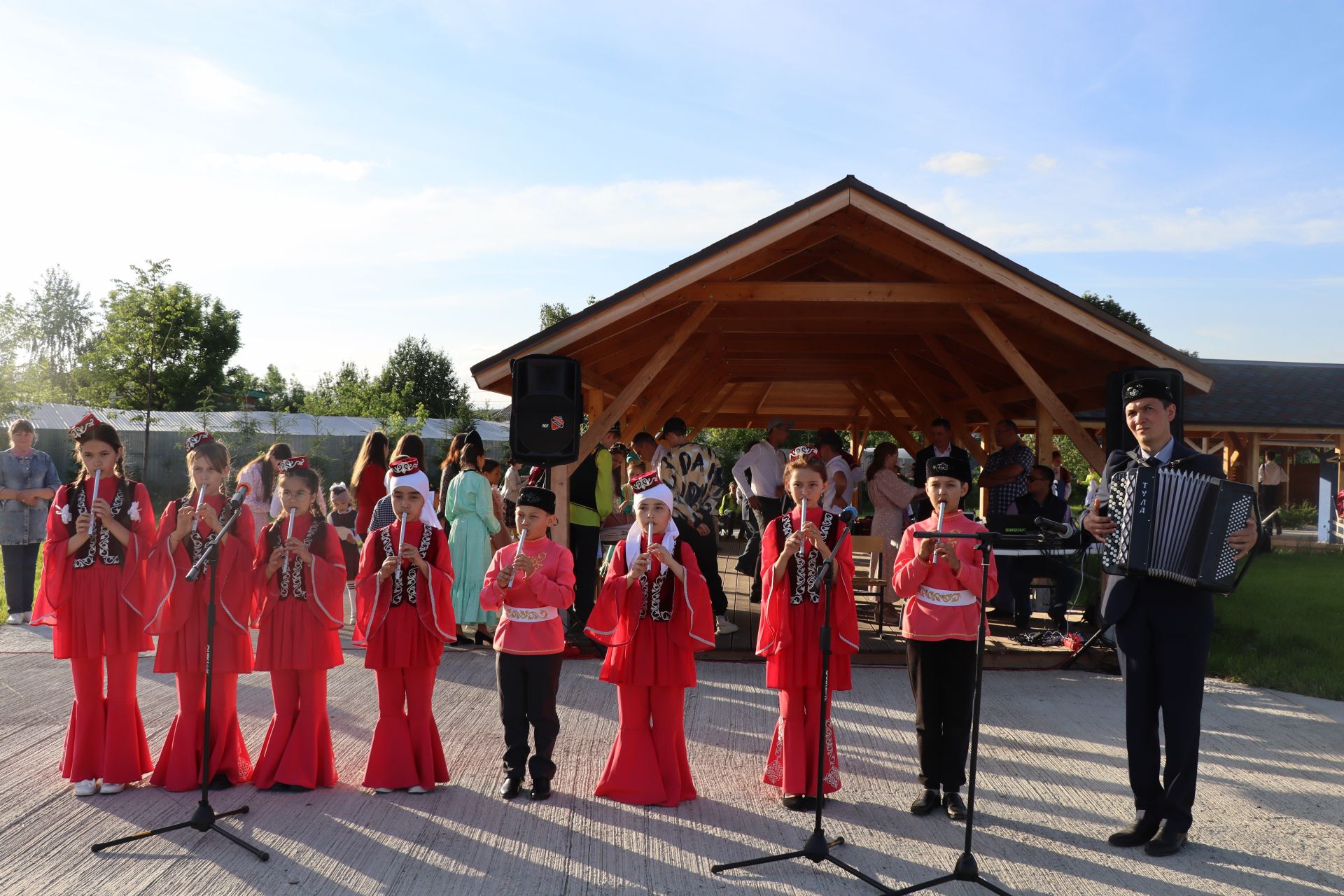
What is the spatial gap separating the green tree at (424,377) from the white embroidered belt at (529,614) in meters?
55.8

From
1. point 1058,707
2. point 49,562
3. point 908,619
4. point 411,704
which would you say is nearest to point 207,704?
point 411,704

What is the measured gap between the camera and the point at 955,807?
4.58 meters

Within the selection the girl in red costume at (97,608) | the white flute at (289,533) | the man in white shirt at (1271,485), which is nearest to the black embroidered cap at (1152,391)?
the white flute at (289,533)

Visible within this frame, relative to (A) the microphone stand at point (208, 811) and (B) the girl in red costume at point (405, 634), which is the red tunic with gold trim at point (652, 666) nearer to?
(B) the girl in red costume at point (405, 634)

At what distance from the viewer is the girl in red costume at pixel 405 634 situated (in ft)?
15.6

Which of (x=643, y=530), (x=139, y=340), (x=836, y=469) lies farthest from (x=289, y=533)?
(x=139, y=340)

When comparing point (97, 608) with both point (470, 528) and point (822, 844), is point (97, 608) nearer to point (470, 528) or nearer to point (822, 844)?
point (822, 844)

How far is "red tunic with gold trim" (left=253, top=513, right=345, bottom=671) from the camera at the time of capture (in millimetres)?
4711

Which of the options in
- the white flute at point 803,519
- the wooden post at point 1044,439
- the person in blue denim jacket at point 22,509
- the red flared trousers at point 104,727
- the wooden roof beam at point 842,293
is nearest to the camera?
the white flute at point 803,519

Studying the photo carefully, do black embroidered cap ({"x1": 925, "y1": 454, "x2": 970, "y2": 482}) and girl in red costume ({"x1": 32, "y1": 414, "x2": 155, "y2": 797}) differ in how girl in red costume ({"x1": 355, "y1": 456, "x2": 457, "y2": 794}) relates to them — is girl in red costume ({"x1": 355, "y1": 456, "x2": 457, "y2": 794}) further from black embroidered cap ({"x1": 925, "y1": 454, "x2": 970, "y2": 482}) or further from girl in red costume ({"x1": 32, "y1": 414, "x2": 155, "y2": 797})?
black embroidered cap ({"x1": 925, "y1": 454, "x2": 970, "y2": 482})

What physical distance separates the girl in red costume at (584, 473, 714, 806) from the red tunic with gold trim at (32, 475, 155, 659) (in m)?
2.24

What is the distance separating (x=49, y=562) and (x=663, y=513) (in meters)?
3.01

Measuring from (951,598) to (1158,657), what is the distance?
909mm

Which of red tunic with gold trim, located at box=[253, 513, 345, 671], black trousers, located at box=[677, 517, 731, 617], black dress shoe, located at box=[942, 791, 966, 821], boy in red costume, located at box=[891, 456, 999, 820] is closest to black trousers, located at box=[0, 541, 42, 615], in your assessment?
red tunic with gold trim, located at box=[253, 513, 345, 671]
